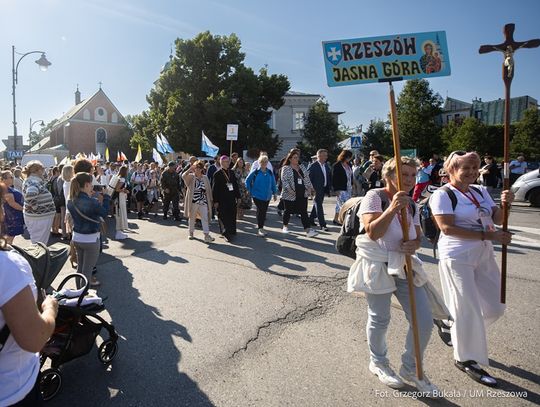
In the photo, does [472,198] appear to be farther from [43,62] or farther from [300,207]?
[43,62]

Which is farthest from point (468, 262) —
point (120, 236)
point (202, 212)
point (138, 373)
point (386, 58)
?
point (120, 236)

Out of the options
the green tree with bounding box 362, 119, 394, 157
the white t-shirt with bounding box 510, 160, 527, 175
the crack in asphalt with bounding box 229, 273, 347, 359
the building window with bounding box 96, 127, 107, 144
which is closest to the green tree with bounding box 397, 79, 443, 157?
the green tree with bounding box 362, 119, 394, 157

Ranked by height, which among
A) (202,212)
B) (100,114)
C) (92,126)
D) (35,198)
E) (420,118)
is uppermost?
(100,114)

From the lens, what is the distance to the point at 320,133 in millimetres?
35875

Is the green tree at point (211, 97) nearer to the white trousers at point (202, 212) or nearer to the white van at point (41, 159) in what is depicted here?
the white van at point (41, 159)

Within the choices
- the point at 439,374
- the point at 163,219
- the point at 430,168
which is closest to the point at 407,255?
the point at 439,374

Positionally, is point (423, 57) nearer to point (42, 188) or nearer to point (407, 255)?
point (407, 255)

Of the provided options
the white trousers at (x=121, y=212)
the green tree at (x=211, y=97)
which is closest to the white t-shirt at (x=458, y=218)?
the white trousers at (x=121, y=212)

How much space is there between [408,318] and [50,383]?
282cm

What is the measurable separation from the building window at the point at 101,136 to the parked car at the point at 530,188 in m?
54.8

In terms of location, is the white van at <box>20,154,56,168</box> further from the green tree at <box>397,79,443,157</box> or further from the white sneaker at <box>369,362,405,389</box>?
the green tree at <box>397,79,443,157</box>

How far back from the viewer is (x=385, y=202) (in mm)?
2951

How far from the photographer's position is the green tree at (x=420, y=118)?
3372cm

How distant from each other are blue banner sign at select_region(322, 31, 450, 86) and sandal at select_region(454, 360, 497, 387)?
7.88 ft
